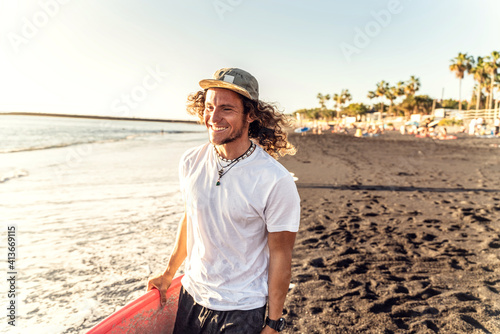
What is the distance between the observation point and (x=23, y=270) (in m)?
4.34

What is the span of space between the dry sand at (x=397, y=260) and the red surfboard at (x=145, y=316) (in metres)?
1.40

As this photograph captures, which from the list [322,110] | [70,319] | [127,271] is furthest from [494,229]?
[322,110]

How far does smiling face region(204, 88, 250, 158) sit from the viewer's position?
169 cm

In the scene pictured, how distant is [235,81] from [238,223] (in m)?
0.71

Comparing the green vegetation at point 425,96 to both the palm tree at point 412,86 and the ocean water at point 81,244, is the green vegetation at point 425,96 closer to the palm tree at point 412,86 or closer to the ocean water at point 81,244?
the palm tree at point 412,86

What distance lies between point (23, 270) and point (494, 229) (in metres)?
7.48

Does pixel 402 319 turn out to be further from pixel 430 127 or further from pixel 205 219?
pixel 430 127

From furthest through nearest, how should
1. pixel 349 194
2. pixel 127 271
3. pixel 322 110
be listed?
1. pixel 322 110
2. pixel 349 194
3. pixel 127 271

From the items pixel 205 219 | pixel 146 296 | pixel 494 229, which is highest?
pixel 205 219

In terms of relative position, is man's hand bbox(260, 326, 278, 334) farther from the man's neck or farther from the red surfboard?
the man's neck

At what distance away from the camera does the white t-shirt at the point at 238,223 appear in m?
1.52

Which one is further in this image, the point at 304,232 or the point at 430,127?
the point at 430,127

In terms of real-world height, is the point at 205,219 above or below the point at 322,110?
below

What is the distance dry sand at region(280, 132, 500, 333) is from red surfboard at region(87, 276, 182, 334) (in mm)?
1403
